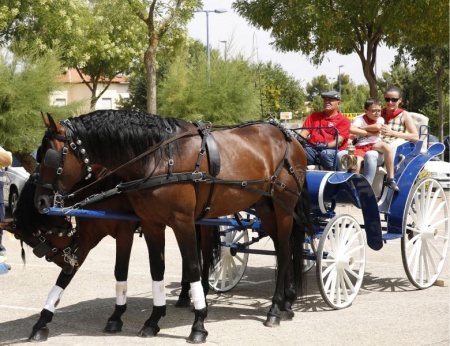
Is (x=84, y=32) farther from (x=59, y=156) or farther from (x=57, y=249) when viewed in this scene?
(x=59, y=156)

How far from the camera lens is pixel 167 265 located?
36.8 ft

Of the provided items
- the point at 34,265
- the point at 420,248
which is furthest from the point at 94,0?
the point at 420,248

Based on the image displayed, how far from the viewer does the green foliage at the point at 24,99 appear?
1730 cm

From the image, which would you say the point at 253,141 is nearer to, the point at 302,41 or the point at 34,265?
the point at 34,265

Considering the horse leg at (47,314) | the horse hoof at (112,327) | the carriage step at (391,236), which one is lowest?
the horse hoof at (112,327)

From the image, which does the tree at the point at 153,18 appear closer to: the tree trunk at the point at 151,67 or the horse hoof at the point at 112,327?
the tree trunk at the point at 151,67

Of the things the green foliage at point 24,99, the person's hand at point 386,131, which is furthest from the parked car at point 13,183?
the person's hand at point 386,131

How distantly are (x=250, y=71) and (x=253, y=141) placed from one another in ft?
65.0

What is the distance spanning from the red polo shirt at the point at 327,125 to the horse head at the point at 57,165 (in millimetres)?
3288

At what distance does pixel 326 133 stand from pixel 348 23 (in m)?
13.1

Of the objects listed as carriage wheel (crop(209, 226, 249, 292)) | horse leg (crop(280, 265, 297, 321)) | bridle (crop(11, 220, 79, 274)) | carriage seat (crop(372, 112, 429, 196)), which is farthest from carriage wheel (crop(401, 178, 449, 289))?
bridle (crop(11, 220, 79, 274))

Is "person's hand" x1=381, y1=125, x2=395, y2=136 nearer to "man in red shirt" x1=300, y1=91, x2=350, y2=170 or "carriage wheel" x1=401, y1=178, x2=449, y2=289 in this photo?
"man in red shirt" x1=300, y1=91, x2=350, y2=170

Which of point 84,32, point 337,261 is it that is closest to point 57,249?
point 337,261

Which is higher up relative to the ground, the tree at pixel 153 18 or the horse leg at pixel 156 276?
the tree at pixel 153 18
